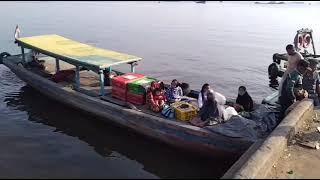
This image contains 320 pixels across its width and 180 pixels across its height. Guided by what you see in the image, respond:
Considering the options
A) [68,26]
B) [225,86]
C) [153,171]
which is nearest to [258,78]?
[225,86]

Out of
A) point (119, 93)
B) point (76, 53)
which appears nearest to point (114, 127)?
point (119, 93)

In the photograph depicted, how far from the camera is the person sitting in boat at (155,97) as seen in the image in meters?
12.4

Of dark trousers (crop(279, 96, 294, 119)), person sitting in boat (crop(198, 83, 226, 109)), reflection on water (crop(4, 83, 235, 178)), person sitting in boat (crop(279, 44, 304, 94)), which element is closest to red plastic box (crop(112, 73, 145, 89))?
reflection on water (crop(4, 83, 235, 178))

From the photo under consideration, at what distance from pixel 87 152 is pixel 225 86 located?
35.2 ft

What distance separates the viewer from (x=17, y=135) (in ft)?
43.1

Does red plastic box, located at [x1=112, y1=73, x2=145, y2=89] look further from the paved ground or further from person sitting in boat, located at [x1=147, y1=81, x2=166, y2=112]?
the paved ground

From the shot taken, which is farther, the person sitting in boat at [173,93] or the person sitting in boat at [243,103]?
the person sitting in boat at [173,93]

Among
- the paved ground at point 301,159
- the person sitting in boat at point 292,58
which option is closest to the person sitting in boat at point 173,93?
the person sitting in boat at point 292,58

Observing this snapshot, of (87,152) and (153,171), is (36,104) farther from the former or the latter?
(153,171)

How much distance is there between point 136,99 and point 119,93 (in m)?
0.88

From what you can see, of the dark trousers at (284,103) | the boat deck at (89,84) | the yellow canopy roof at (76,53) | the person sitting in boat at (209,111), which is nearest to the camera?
the person sitting in boat at (209,111)

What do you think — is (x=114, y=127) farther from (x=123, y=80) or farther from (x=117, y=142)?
(x=123, y=80)

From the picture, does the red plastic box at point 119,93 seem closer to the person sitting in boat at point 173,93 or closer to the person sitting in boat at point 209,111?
the person sitting in boat at point 173,93

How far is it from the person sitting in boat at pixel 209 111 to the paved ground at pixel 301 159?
93.1 inches
